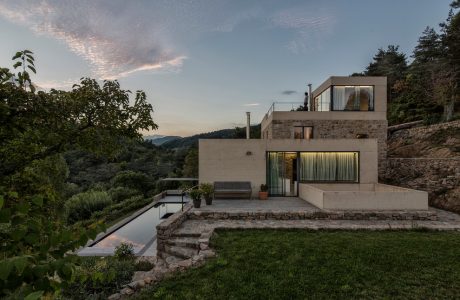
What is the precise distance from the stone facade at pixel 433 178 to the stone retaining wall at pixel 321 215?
11.0 ft

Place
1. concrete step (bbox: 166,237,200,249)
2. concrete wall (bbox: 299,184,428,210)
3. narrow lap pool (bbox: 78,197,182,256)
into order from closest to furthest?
1. concrete step (bbox: 166,237,200,249)
2. narrow lap pool (bbox: 78,197,182,256)
3. concrete wall (bbox: 299,184,428,210)

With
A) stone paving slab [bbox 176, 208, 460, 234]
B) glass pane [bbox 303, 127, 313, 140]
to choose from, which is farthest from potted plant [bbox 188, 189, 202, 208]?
glass pane [bbox 303, 127, 313, 140]

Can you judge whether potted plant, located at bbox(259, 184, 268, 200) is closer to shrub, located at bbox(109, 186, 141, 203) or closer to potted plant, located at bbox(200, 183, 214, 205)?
potted plant, located at bbox(200, 183, 214, 205)

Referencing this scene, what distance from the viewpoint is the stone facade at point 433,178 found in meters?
12.5

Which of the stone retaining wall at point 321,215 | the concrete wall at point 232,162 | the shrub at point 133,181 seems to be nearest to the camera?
the stone retaining wall at point 321,215

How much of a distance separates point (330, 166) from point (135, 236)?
11.4 metres

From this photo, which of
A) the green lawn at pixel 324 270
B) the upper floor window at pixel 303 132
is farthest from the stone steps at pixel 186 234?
the upper floor window at pixel 303 132

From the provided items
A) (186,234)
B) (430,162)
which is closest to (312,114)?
(430,162)

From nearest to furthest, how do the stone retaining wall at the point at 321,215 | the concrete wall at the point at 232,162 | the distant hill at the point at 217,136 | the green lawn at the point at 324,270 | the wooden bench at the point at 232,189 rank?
the green lawn at the point at 324,270
the stone retaining wall at the point at 321,215
the wooden bench at the point at 232,189
the concrete wall at the point at 232,162
the distant hill at the point at 217,136

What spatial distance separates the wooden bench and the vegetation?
22.4 meters

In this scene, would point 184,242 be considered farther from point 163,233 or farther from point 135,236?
point 135,236

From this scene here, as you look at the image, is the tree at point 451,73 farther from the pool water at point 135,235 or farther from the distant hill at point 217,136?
the pool water at point 135,235

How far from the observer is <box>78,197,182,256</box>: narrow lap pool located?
8.36 meters

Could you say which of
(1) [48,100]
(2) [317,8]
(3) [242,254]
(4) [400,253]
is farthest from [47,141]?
(2) [317,8]
